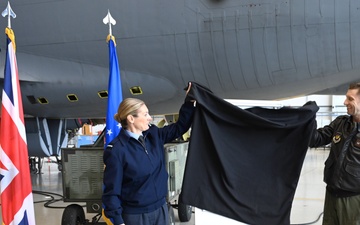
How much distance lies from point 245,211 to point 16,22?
463 cm

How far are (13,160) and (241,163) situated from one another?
7.46 ft

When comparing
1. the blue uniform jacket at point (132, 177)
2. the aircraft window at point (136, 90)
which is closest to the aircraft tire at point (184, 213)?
the aircraft window at point (136, 90)

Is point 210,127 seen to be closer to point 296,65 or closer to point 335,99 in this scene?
point 296,65

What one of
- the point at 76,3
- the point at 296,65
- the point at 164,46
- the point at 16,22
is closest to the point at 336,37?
the point at 296,65

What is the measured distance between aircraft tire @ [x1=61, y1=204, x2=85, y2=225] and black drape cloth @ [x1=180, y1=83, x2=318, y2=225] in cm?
214

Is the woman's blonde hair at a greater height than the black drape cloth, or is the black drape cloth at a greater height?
the woman's blonde hair

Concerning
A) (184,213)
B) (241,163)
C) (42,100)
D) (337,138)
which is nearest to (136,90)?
(42,100)

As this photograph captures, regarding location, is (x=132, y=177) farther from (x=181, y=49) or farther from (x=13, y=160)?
A: (x=181, y=49)

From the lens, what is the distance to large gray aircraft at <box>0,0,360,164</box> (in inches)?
175

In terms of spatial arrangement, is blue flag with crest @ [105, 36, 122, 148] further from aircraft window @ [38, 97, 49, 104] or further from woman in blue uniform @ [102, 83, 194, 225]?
aircraft window @ [38, 97, 49, 104]

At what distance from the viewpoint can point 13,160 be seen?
3527 mm

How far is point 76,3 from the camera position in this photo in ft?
16.9

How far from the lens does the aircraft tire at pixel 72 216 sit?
13.9 ft

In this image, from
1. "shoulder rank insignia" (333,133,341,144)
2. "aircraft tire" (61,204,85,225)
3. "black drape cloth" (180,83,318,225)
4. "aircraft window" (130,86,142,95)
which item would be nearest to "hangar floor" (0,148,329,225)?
"black drape cloth" (180,83,318,225)
